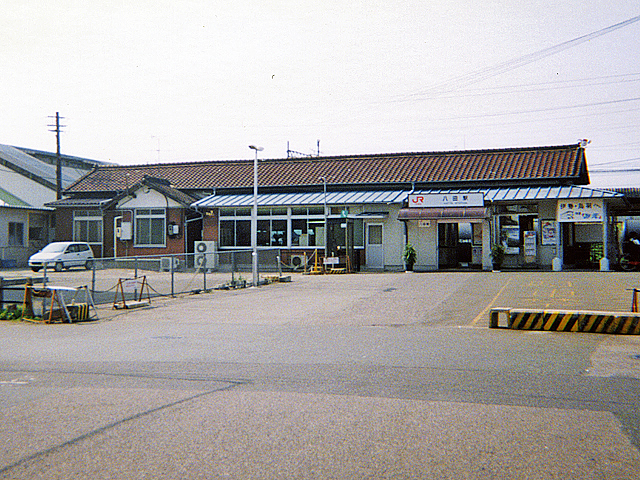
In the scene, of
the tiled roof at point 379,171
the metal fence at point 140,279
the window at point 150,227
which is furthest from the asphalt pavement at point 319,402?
the window at point 150,227

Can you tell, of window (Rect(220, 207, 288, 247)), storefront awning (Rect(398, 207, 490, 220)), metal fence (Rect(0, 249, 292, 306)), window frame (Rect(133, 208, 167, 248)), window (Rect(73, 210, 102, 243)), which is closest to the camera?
metal fence (Rect(0, 249, 292, 306))

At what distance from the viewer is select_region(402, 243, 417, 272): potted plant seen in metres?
26.9

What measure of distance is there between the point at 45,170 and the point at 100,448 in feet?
167

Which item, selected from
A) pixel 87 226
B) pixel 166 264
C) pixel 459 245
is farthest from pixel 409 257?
pixel 87 226

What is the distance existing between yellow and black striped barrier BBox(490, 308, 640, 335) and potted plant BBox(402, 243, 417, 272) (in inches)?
598

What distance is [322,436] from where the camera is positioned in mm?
5047

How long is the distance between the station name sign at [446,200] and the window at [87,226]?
19478 mm

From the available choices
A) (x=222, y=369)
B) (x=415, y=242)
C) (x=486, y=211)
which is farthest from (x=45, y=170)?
(x=222, y=369)

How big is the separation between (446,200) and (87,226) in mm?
22050

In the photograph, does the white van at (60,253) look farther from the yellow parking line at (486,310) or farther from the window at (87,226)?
the yellow parking line at (486,310)

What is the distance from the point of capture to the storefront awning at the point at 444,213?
2609 cm

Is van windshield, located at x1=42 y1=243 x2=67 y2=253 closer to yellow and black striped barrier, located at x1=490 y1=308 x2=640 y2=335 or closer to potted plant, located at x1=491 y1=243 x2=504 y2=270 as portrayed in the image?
potted plant, located at x1=491 y1=243 x2=504 y2=270

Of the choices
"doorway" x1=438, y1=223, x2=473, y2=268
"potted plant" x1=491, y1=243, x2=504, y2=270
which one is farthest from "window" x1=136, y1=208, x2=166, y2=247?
"potted plant" x1=491, y1=243, x2=504, y2=270

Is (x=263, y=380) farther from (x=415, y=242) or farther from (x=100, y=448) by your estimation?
(x=415, y=242)
